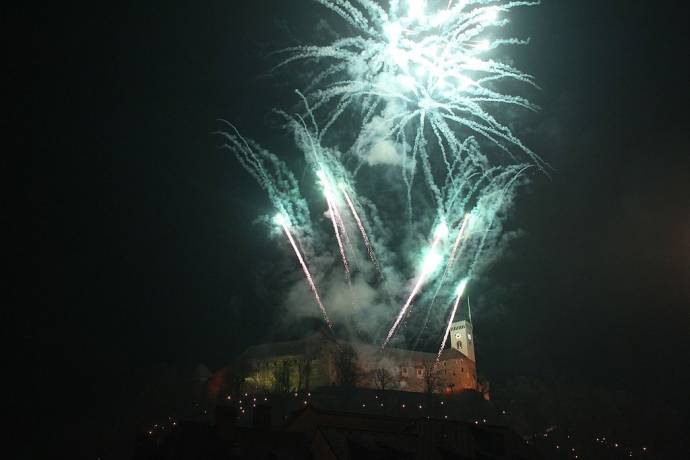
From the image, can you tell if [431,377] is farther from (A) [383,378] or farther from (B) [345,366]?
(B) [345,366]

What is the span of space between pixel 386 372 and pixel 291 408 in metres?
21.3

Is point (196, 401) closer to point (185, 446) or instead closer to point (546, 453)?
point (546, 453)

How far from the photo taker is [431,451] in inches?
922

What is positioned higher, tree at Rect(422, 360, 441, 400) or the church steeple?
the church steeple

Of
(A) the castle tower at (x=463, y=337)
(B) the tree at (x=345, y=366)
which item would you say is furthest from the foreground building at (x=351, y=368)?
(A) the castle tower at (x=463, y=337)

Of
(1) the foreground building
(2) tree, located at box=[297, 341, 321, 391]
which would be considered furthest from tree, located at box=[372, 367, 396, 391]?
(2) tree, located at box=[297, 341, 321, 391]

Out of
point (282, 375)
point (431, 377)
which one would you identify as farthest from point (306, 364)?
point (431, 377)

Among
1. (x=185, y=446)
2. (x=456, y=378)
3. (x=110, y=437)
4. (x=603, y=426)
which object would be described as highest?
(x=456, y=378)

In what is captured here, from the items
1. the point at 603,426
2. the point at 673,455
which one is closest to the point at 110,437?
the point at 603,426

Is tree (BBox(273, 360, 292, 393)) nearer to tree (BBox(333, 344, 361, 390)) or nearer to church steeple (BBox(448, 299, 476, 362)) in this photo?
tree (BBox(333, 344, 361, 390))

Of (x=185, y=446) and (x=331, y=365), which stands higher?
(x=331, y=365)

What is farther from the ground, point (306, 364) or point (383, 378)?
point (306, 364)

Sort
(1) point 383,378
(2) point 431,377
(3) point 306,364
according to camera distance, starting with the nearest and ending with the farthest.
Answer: (1) point 383,378
(2) point 431,377
(3) point 306,364

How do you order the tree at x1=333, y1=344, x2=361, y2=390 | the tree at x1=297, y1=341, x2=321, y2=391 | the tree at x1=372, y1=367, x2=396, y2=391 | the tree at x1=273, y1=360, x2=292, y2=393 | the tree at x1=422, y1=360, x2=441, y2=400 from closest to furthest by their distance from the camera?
the tree at x1=333, y1=344, x2=361, y2=390 → the tree at x1=372, y1=367, x2=396, y2=391 → the tree at x1=422, y1=360, x2=441, y2=400 → the tree at x1=273, y1=360, x2=292, y2=393 → the tree at x1=297, y1=341, x2=321, y2=391
